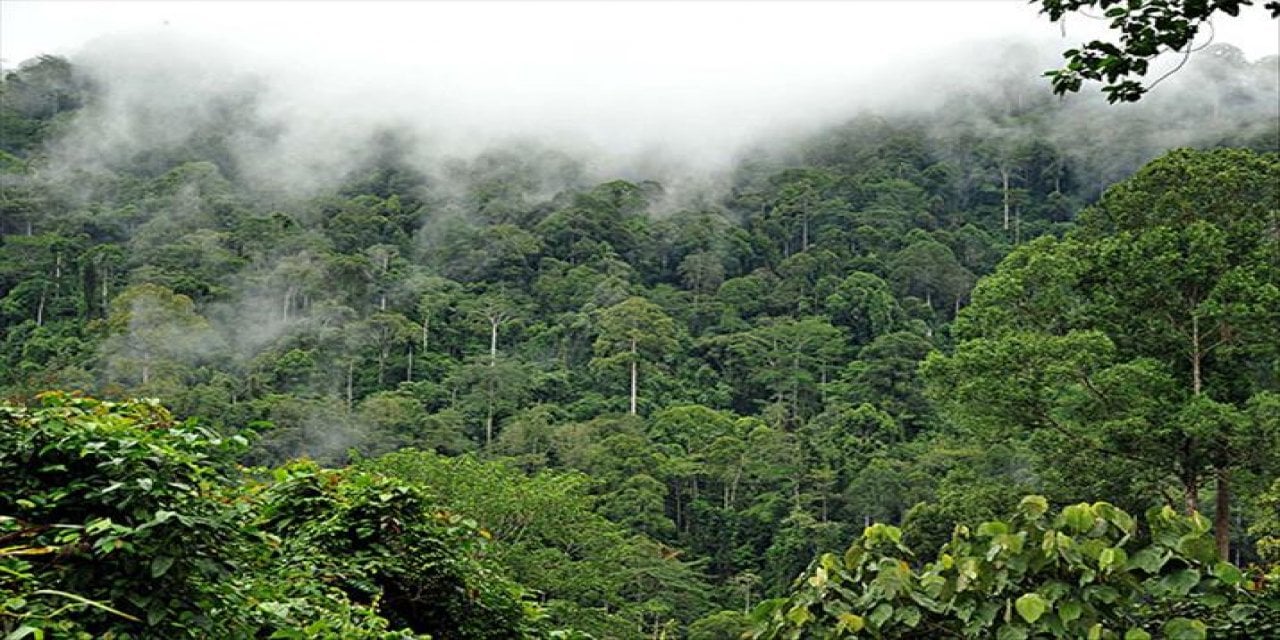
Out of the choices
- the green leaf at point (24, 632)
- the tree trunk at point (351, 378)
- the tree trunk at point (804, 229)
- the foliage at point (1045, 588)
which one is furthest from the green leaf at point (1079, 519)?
the tree trunk at point (804, 229)

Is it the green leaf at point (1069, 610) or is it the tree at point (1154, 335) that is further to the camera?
the tree at point (1154, 335)

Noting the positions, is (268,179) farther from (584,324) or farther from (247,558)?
(247,558)

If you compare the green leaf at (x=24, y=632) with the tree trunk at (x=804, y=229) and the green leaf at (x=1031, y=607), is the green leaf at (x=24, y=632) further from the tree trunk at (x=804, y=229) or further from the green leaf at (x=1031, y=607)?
the tree trunk at (x=804, y=229)

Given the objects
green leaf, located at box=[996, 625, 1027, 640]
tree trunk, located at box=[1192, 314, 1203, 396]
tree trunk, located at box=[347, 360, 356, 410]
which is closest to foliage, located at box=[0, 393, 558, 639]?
green leaf, located at box=[996, 625, 1027, 640]

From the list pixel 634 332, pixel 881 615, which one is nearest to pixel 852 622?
pixel 881 615

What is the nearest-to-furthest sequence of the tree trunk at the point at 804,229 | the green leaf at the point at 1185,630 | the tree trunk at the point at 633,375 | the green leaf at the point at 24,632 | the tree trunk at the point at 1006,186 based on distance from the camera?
the green leaf at the point at 24,632
the green leaf at the point at 1185,630
the tree trunk at the point at 633,375
the tree trunk at the point at 804,229
the tree trunk at the point at 1006,186

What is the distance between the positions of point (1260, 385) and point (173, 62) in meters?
69.3

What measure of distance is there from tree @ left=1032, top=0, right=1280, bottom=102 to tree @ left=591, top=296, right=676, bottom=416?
30684mm

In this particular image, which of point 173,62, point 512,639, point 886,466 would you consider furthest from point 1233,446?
point 173,62

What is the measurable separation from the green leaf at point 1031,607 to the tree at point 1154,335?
944 centimetres

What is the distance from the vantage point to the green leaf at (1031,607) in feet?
6.73

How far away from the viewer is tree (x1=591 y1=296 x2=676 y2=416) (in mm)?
34000

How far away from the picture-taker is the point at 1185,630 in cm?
204

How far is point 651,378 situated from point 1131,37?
30869 millimetres
